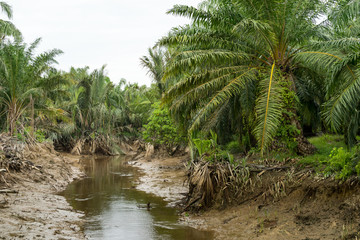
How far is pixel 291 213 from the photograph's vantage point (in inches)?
299

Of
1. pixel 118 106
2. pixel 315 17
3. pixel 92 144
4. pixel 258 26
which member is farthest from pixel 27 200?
pixel 118 106

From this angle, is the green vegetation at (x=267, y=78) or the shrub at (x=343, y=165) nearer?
the shrub at (x=343, y=165)

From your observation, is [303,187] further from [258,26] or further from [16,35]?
[16,35]

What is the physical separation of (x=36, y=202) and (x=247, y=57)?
7.46 m

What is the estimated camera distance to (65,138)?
30.6 metres

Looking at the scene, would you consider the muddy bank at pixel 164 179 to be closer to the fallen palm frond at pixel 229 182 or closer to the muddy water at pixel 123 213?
the muddy water at pixel 123 213

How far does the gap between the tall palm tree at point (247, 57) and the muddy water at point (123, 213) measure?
2.93m

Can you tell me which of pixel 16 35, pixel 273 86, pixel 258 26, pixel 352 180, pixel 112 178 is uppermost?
pixel 16 35

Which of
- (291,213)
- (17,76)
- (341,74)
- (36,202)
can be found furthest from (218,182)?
(17,76)

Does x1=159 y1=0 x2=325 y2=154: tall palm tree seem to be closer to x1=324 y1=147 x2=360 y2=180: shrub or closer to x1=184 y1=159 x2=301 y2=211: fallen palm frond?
x1=184 y1=159 x2=301 y2=211: fallen palm frond

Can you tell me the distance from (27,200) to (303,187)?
7435 millimetres

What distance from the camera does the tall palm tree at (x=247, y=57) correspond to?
995 centimetres

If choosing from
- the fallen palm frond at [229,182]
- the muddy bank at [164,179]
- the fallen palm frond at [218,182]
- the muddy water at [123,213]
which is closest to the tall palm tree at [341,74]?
the fallen palm frond at [229,182]

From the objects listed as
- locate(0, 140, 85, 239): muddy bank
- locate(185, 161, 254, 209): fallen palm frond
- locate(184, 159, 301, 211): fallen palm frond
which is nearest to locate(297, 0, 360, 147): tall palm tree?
locate(184, 159, 301, 211): fallen palm frond
